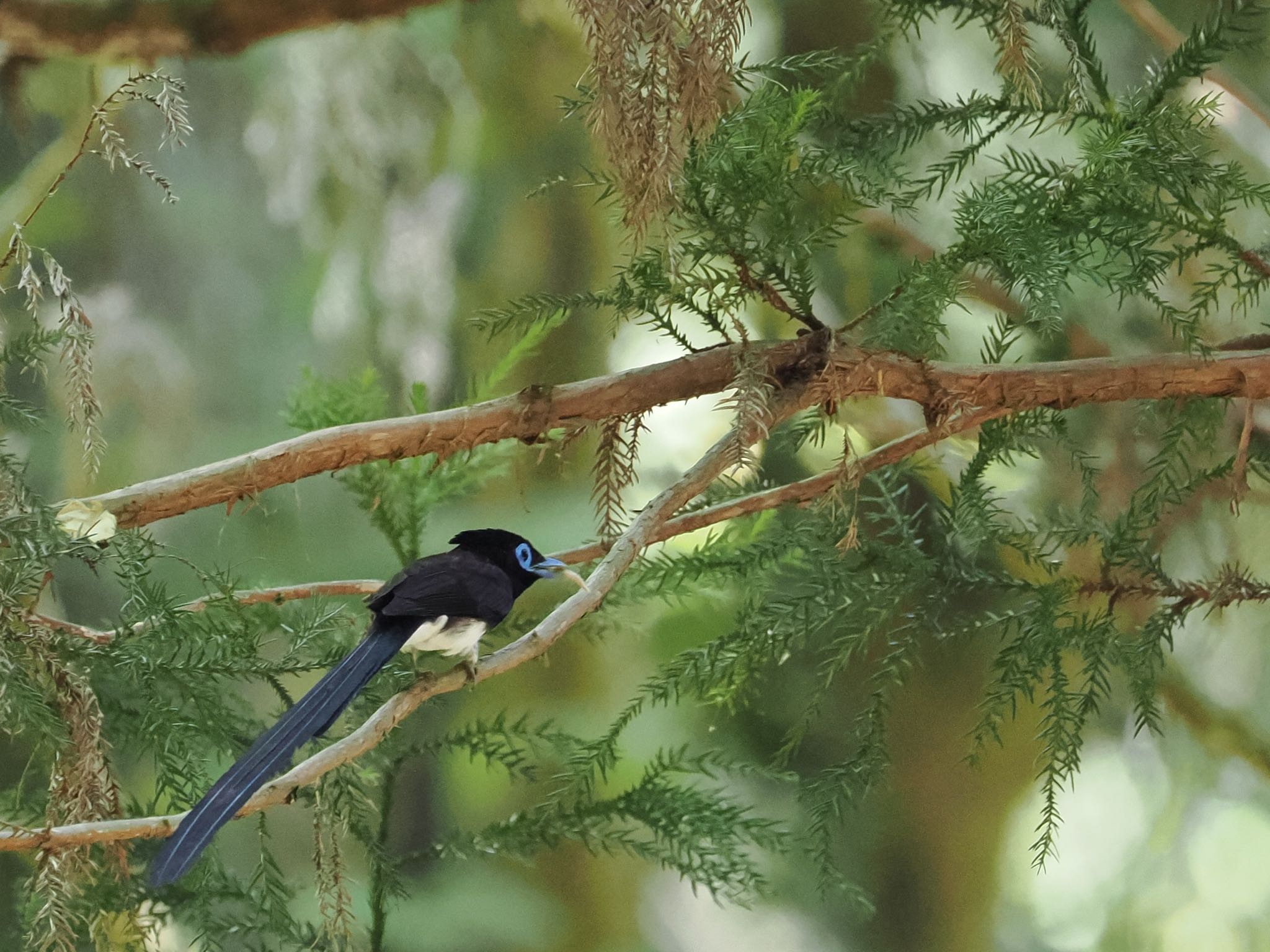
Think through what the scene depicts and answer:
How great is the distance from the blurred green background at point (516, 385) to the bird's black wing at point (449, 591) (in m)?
0.45

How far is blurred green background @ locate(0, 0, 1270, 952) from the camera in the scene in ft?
3.84

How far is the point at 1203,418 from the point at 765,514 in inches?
15.2

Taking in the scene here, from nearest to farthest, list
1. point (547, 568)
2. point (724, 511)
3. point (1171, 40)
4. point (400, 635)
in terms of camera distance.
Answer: point (400, 635), point (547, 568), point (724, 511), point (1171, 40)

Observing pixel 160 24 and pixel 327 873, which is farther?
pixel 160 24

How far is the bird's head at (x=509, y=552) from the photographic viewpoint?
2.47 feet

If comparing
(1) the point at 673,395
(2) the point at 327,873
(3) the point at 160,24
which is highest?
(3) the point at 160,24

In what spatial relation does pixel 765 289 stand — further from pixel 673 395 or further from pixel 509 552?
pixel 509 552

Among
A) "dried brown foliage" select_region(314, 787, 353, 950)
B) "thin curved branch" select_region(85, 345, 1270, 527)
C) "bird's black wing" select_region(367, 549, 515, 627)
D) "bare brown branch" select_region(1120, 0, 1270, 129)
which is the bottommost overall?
"dried brown foliage" select_region(314, 787, 353, 950)

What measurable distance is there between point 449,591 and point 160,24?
87 cm

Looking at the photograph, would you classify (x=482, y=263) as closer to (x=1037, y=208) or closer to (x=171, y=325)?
(x=171, y=325)

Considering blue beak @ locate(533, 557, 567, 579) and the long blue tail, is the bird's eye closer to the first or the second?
blue beak @ locate(533, 557, 567, 579)

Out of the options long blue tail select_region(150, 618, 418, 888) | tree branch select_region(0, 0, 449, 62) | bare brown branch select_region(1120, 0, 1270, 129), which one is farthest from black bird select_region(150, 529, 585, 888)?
bare brown branch select_region(1120, 0, 1270, 129)

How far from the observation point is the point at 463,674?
2.05 ft

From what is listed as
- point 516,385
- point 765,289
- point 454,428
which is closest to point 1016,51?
point 765,289
